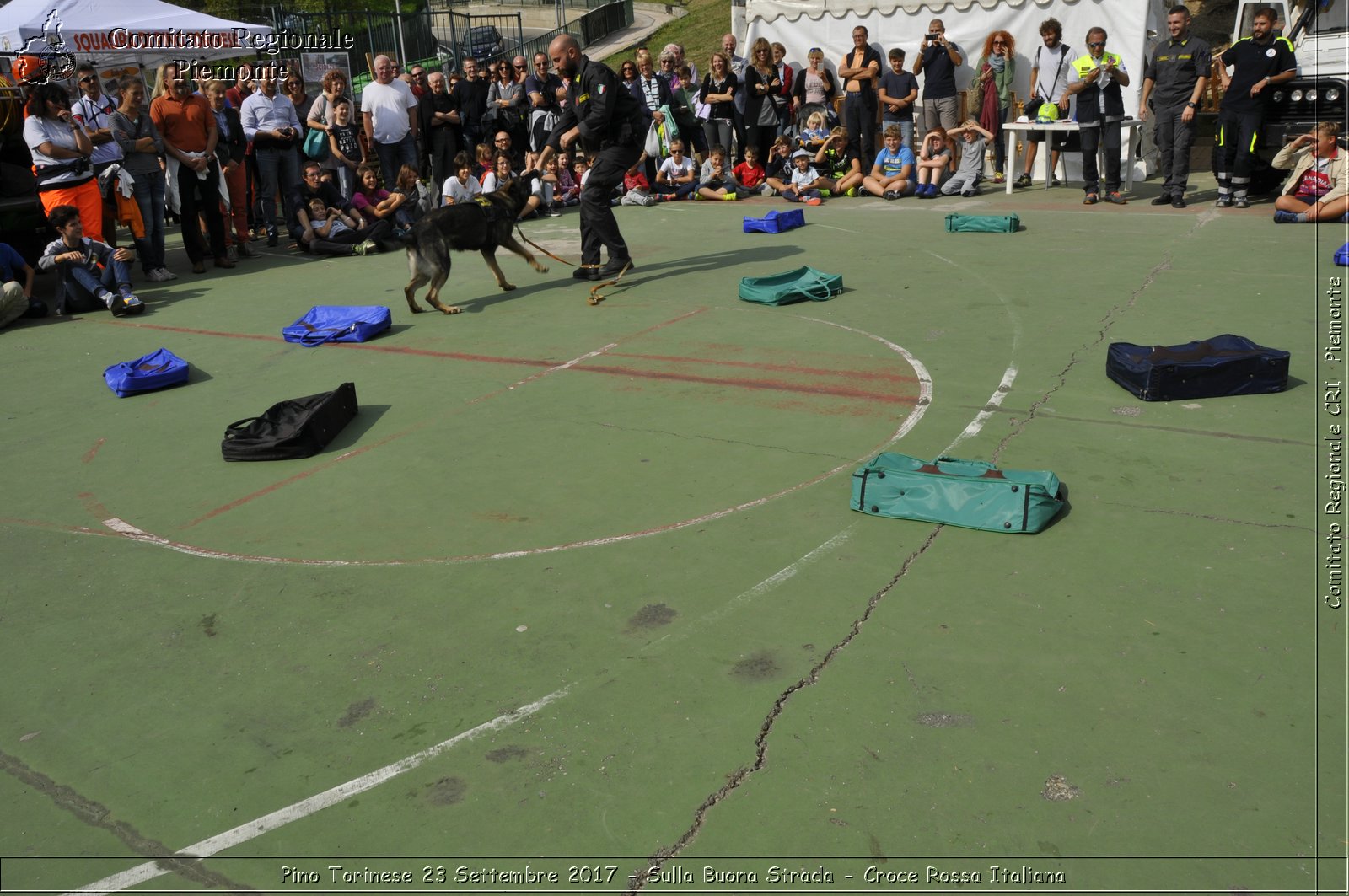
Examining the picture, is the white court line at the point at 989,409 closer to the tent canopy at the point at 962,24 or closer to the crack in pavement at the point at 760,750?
the crack in pavement at the point at 760,750

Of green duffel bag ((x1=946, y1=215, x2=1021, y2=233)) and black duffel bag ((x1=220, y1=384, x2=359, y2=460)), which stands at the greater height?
green duffel bag ((x1=946, y1=215, x2=1021, y2=233))

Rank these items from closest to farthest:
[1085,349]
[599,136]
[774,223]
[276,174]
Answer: [1085,349] < [599,136] < [774,223] < [276,174]

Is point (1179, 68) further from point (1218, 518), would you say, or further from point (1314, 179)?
point (1218, 518)

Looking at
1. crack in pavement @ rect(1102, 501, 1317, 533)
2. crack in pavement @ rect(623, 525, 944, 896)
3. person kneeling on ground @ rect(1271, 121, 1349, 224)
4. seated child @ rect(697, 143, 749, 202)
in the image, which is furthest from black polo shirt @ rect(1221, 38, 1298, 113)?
crack in pavement @ rect(623, 525, 944, 896)

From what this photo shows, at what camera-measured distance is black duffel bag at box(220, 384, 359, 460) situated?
679cm

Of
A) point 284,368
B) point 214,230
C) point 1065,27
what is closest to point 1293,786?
point 284,368

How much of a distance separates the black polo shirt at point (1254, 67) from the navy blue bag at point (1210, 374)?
7.25 m

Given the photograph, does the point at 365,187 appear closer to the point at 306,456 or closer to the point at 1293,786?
the point at 306,456

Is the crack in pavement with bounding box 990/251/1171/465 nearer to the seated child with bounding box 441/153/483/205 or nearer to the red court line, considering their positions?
the red court line

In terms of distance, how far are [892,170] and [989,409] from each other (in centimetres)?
1039

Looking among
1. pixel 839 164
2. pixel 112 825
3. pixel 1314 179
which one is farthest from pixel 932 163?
pixel 112 825

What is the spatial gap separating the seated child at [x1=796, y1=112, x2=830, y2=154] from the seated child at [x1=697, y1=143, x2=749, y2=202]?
124 centimetres

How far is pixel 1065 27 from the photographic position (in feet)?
53.9

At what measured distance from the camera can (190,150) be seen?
41.8ft
